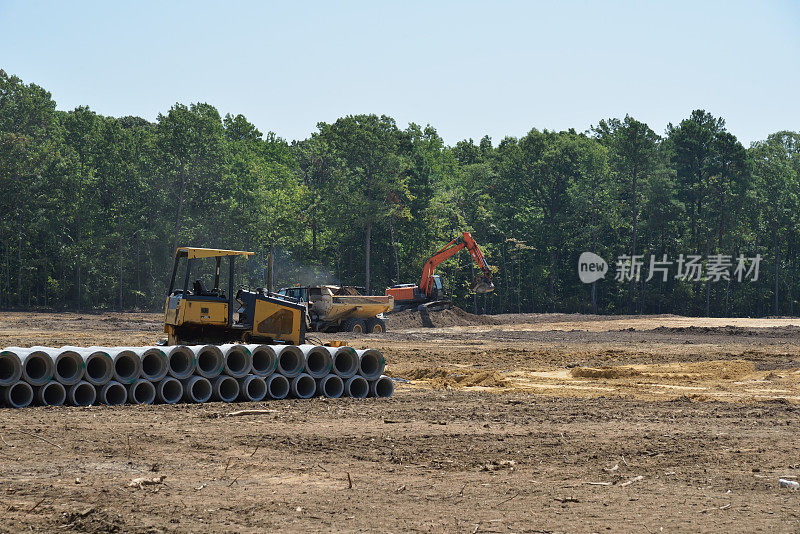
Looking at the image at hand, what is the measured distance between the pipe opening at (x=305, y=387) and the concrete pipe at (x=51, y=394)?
3.81 m

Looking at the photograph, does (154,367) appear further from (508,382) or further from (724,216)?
(724,216)

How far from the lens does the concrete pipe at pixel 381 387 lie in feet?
51.3

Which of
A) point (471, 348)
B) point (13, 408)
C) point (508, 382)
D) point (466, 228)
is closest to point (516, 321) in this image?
point (466, 228)

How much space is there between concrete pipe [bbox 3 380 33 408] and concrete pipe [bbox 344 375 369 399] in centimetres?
533

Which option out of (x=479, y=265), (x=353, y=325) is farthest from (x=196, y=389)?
(x=479, y=265)

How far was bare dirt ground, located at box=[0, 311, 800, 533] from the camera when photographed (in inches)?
281

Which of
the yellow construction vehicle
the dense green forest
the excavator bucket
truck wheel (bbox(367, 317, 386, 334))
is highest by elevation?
the dense green forest

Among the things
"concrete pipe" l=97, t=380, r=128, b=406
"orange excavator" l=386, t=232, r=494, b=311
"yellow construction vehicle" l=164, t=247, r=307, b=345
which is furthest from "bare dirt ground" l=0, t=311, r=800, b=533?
"orange excavator" l=386, t=232, r=494, b=311

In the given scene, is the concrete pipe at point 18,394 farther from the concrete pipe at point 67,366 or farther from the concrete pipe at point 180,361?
the concrete pipe at point 180,361

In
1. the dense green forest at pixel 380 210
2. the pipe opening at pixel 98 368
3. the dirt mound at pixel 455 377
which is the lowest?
the dirt mound at pixel 455 377

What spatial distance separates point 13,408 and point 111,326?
28.6 metres

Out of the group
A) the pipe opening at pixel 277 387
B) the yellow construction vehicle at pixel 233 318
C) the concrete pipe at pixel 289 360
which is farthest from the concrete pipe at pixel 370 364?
the yellow construction vehicle at pixel 233 318

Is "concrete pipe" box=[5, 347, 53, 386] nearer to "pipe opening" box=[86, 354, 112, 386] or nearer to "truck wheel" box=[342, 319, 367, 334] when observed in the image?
"pipe opening" box=[86, 354, 112, 386]

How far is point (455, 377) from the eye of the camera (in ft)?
64.8
